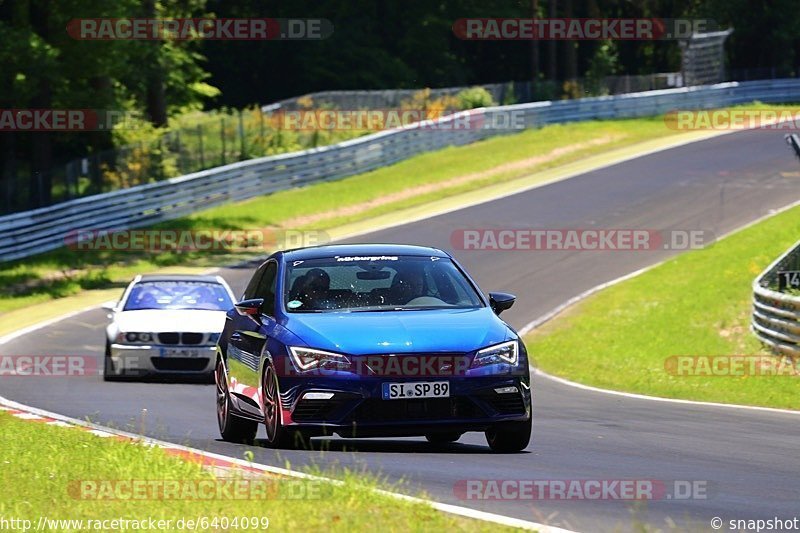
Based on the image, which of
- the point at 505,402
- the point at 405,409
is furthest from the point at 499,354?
the point at 405,409

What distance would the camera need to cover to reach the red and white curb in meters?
7.43

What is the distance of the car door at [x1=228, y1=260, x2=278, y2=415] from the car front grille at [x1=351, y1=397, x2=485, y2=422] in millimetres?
1195

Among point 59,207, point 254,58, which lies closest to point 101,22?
point 59,207

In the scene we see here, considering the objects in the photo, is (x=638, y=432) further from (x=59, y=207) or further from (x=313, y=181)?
(x=313, y=181)

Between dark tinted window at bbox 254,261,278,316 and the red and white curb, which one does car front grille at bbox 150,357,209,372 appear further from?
dark tinted window at bbox 254,261,278,316

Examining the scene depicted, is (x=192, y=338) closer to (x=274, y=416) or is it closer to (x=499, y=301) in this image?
(x=499, y=301)

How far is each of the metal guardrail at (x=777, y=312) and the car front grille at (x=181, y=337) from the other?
27.0 ft

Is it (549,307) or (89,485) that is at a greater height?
(89,485)

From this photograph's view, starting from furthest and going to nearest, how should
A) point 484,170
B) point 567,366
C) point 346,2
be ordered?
1. point 346,2
2. point 484,170
3. point 567,366

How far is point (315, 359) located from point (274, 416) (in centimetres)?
61

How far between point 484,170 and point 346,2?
1267 inches

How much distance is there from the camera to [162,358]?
64.2 ft

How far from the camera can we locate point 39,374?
20844 mm

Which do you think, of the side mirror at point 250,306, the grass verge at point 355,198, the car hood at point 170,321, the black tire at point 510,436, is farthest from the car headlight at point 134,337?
the grass verge at point 355,198
